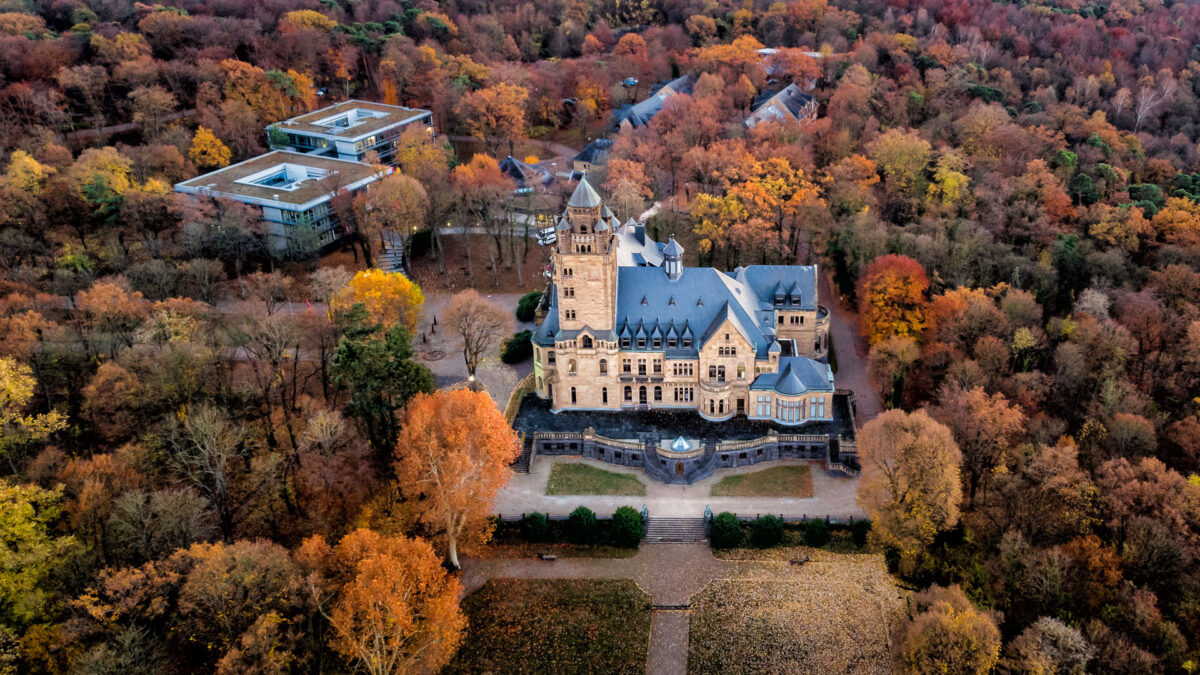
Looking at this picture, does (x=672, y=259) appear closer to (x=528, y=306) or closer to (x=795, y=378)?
(x=795, y=378)

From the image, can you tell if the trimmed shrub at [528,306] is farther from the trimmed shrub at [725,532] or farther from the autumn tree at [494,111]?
the autumn tree at [494,111]

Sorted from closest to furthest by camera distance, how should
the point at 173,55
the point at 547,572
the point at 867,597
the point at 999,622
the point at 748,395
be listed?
the point at 999,622, the point at 867,597, the point at 547,572, the point at 748,395, the point at 173,55

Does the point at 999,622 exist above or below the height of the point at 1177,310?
below

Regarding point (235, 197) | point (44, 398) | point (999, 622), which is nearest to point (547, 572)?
point (999, 622)

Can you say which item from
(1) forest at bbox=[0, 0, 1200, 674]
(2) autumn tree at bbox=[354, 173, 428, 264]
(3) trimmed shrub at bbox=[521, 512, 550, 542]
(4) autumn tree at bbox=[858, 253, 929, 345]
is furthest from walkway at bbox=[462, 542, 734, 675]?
(2) autumn tree at bbox=[354, 173, 428, 264]

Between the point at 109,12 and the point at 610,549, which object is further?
the point at 109,12

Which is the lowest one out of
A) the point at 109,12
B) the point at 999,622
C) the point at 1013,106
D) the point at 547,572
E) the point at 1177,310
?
the point at 547,572

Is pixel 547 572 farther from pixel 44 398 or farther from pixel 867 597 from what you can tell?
pixel 44 398
